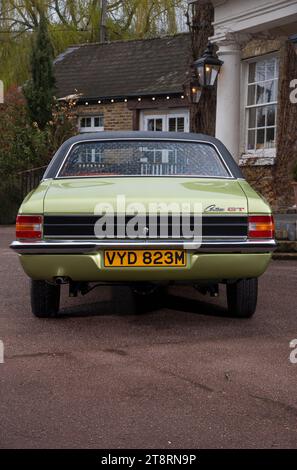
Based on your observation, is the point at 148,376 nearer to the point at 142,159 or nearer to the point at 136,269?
the point at 136,269

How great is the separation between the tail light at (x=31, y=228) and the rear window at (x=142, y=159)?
2.83 ft

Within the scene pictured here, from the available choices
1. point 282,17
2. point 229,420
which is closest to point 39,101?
point 282,17

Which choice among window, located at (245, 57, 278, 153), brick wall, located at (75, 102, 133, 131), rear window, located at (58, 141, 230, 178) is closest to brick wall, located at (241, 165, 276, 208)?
window, located at (245, 57, 278, 153)

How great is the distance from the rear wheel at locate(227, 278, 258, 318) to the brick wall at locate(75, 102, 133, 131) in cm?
1582

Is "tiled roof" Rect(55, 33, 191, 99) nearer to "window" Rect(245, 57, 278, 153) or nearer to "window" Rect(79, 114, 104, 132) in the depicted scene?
"window" Rect(79, 114, 104, 132)

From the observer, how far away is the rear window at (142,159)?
18.6 ft

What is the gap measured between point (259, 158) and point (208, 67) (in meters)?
2.30

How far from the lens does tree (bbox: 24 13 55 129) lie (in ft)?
65.8

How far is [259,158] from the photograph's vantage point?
44.4 ft

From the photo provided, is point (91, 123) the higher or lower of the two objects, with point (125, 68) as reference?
lower

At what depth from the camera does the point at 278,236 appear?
9273 mm

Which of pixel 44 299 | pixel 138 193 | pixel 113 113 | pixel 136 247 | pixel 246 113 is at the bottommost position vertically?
pixel 44 299

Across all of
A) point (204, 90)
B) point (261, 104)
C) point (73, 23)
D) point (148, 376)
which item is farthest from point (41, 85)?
point (148, 376)

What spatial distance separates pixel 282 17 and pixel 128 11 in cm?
2126
